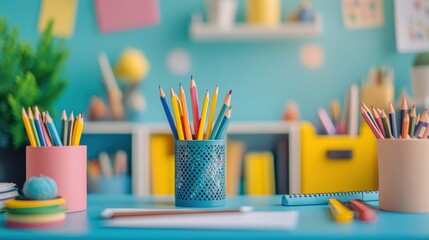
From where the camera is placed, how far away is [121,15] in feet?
7.75

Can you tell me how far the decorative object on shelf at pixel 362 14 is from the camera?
2.31 meters

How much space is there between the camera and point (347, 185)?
6.52 ft

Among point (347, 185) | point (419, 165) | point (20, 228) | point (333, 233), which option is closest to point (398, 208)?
point (419, 165)

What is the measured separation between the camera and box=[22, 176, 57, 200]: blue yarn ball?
68 centimetres

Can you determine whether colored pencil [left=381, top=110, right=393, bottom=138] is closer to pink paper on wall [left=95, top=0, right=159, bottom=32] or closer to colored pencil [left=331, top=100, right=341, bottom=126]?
colored pencil [left=331, top=100, right=341, bottom=126]

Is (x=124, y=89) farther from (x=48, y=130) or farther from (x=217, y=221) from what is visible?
(x=217, y=221)

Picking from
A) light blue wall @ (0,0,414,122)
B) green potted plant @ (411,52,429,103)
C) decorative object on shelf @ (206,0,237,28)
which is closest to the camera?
green potted plant @ (411,52,429,103)

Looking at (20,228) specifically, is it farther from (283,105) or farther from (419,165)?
(283,105)

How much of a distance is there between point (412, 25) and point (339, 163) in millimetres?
701

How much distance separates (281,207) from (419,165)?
0.20 metres

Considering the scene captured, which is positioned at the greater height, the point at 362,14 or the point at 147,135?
the point at 362,14

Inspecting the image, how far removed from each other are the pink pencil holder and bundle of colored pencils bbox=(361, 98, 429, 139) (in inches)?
16.2

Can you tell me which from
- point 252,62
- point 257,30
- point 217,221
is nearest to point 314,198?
point 217,221

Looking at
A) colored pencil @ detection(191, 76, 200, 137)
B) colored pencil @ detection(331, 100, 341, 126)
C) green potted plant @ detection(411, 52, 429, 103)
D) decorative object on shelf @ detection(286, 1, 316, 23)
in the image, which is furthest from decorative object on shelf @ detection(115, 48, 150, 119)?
colored pencil @ detection(191, 76, 200, 137)
